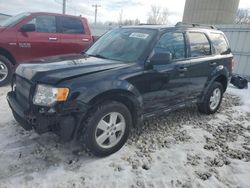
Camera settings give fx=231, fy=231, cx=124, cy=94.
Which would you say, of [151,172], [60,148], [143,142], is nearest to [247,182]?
[151,172]

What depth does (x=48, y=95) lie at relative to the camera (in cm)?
266

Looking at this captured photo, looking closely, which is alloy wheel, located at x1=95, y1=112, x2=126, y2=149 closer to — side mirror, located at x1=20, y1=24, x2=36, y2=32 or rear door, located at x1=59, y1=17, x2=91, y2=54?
side mirror, located at x1=20, y1=24, x2=36, y2=32

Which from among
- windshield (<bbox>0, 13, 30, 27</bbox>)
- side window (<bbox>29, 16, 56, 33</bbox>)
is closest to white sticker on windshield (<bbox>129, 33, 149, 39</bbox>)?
side window (<bbox>29, 16, 56, 33</bbox>)

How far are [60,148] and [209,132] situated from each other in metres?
2.67

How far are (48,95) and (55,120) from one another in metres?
0.30

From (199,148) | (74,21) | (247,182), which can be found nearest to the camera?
(247,182)

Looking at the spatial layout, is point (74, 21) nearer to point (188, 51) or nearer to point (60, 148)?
point (188, 51)

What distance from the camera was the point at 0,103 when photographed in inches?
190

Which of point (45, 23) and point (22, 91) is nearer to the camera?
point (22, 91)

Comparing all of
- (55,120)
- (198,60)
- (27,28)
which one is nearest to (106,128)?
(55,120)

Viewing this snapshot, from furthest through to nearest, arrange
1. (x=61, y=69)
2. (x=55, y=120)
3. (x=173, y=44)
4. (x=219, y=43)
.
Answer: (x=219, y=43) → (x=173, y=44) → (x=61, y=69) → (x=55, y=120)

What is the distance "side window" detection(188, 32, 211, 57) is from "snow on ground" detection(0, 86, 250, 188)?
4.71 feet

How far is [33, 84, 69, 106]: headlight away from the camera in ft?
8.64

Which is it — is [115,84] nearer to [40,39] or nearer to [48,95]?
[48,95]
